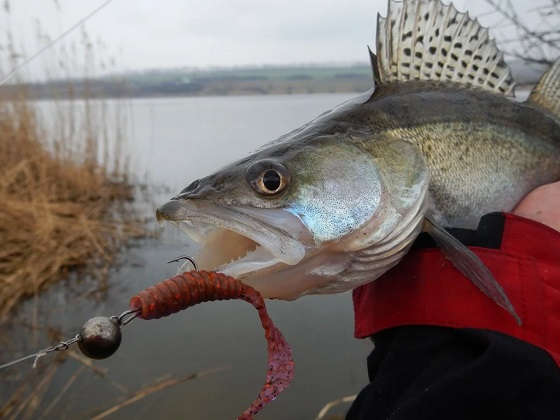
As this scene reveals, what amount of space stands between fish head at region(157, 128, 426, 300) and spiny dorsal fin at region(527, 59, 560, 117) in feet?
4.12

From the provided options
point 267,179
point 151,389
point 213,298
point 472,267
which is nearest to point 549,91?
point 472,267

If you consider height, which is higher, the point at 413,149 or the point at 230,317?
the point at 413,149

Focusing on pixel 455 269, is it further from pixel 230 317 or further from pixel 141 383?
pixel 230 317

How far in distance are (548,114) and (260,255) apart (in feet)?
5.80

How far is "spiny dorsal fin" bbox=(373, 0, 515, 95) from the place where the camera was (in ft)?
7.06

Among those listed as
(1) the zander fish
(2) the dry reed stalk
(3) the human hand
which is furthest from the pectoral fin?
(2) the dry reed stalk

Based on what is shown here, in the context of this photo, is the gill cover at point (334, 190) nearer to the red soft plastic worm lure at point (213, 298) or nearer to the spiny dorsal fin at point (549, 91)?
the red soft plastic worm lure at point (213, 298)

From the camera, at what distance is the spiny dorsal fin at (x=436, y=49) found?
2150 mm

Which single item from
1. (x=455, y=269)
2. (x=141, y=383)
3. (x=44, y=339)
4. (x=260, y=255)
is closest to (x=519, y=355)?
(x=455, y=269)

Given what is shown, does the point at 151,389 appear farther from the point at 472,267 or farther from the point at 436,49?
the point at 436,49

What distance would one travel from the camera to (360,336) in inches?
71.4

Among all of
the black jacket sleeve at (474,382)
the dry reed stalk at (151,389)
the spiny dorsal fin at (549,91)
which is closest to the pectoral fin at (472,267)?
the black jacket sleeve at (474,382)

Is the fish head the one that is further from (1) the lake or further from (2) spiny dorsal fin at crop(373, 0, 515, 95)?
(1) the lake

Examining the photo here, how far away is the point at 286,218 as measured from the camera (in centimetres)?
159
